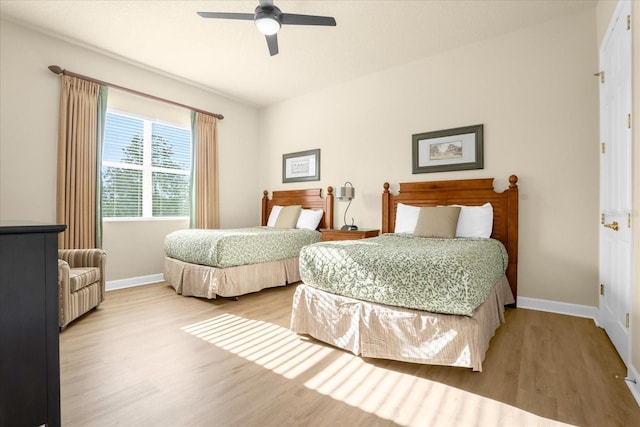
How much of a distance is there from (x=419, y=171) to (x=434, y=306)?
7.73 feet

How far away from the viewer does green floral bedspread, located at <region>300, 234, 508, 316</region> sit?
179 centimetres

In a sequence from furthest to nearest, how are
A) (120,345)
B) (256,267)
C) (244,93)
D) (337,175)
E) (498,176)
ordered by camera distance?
(244,93)
(337,175)
(256,267)
(498,176)
(120,345)

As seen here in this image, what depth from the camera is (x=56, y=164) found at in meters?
3.46

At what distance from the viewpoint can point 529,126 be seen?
3.19 m

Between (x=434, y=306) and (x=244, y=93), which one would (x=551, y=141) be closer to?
(x=434, y=306)

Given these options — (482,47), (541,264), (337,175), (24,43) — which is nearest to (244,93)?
(337,175)

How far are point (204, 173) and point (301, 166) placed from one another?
153 centimetres

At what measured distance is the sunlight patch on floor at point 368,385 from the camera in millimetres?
1471

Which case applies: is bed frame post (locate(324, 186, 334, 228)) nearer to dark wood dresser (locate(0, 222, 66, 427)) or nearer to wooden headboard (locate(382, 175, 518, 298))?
wooden headboard (locate(382, 175, 518, 298))

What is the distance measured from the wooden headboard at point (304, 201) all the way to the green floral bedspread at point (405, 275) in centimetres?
224

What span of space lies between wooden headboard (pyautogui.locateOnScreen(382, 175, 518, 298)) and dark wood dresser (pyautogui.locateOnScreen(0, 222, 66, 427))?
3.46 meters

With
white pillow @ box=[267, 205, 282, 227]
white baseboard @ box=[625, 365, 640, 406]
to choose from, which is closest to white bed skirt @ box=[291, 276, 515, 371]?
white baseboard @ box=[625, 365, 640, 406]

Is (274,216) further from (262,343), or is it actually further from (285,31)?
(262,343)

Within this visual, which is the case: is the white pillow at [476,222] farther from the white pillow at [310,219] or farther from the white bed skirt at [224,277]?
the white bed skirt at [224,277]
